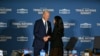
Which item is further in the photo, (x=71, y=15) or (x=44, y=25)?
(x=71, y=15)

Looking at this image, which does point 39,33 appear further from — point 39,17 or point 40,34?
point 39,17

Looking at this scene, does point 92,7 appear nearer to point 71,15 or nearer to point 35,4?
point 71,15

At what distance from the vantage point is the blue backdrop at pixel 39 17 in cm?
905

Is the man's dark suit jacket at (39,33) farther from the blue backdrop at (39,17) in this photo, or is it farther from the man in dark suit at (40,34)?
the blue backdrop at (39,17)

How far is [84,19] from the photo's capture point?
9.12 m

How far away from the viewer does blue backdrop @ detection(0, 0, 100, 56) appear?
9.05 metres

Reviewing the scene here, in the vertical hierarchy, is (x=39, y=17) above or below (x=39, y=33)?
above

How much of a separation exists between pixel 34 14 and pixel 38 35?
1715mm

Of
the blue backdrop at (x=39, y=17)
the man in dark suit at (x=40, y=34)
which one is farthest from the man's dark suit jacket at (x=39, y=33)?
the blue backdrop at (x=39, y=17)

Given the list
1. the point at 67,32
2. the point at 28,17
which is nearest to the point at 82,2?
the point at 67,32

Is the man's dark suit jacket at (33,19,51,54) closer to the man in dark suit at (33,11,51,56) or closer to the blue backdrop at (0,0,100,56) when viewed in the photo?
the man in dark suit at (33,11,51,56)

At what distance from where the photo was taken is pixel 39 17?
357 inches

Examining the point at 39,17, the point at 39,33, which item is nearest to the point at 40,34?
the point at 39,33

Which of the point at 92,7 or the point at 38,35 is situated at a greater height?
the point at 92,7
